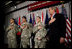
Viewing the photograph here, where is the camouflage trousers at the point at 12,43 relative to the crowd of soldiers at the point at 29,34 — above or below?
below

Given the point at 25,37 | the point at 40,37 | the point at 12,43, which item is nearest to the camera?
the point at 40,37

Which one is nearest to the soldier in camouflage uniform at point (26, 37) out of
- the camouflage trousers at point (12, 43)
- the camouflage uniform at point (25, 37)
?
the camouflage uniform at point (25, 37)

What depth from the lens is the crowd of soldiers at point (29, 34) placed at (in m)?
2.00

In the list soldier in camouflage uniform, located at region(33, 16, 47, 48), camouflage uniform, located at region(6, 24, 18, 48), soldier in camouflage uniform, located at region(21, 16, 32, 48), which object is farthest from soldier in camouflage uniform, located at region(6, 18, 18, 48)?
soldier in camouflage uniform, located at region(33, 16, 47, 48)

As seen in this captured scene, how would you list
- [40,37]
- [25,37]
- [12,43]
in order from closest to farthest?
[40,37]
[25,37]
[12,43]

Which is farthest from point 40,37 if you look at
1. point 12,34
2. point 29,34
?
point 12,34

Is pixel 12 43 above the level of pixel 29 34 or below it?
below

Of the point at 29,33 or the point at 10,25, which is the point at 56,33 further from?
the point at 10,25

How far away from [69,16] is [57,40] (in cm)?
83

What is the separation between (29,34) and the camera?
2.35 meters

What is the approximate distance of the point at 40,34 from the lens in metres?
2.00

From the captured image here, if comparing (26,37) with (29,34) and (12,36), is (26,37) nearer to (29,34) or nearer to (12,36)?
(29,34)

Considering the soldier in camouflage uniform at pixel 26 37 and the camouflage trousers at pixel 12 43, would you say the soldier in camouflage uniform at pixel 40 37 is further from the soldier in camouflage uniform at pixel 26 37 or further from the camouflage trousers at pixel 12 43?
the camouflage trousers at pixel 12 43

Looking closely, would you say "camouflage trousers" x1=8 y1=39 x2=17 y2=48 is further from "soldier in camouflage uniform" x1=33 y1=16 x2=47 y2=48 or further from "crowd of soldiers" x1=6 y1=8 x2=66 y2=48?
"soldier in camouflage uniform" x1=33 y1=16 x2=47 y2=48
